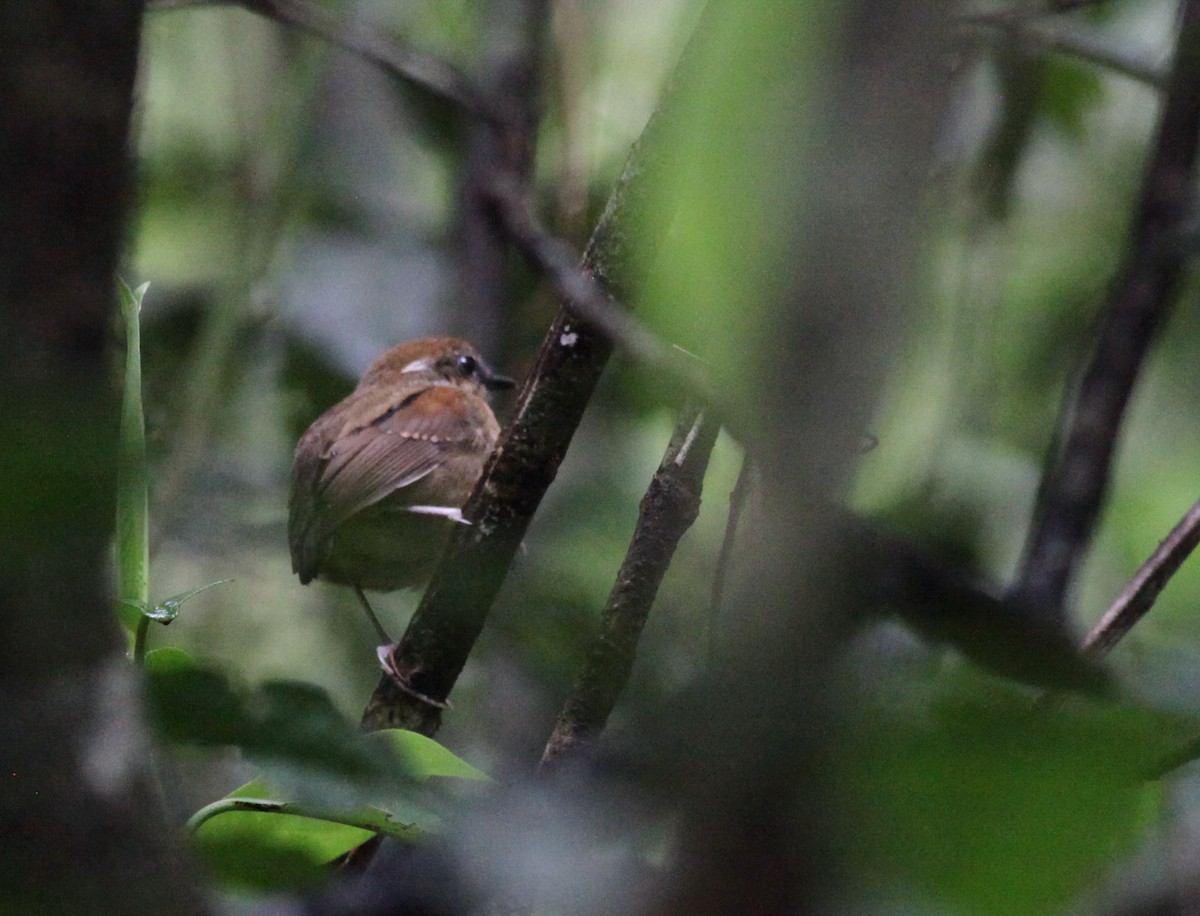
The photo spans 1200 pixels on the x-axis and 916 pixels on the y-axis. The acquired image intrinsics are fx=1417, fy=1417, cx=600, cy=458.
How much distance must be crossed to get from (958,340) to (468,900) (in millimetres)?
1585

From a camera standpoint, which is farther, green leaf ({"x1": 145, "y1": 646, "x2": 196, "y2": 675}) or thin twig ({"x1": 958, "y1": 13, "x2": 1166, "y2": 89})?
thin twig ({"x1": 958, "y1": 13, "x2": 1166, "y2": 89})

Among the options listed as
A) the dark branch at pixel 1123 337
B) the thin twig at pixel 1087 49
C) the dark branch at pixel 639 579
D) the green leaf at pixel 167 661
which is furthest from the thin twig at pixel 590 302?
the thin twig at pixel 1087 49

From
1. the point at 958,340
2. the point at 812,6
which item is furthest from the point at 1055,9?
the point at 812,6

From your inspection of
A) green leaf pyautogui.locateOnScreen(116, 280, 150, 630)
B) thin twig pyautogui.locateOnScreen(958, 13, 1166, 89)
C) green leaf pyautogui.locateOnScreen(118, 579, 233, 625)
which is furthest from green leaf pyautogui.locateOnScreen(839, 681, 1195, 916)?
thin twig pyautogui.locateOnScreen(958, 13, 1166, 89)

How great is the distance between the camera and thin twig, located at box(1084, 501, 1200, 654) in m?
1.47

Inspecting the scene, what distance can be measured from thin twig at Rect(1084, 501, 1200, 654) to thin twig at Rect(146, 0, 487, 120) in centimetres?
240

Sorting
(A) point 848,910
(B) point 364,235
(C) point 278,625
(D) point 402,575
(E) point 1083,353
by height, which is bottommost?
(C) point 278,625

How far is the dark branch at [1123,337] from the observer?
197cm

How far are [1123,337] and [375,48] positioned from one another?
217 centimetres

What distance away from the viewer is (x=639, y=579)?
5.10 feet

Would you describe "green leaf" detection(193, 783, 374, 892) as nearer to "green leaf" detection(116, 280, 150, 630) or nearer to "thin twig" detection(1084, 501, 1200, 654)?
"green leaf" detection(116, 280, 150, 630)

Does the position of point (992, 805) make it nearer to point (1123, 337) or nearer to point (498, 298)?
point (1123, 337)

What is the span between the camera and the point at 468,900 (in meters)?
1.03

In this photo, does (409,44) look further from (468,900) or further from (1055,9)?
(468,900)
